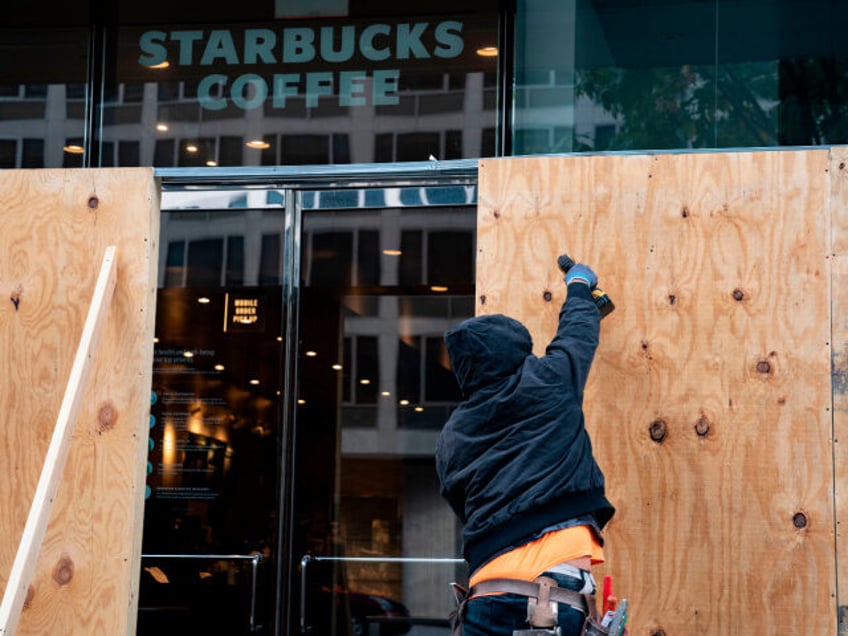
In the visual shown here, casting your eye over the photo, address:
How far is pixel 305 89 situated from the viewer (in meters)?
8.06

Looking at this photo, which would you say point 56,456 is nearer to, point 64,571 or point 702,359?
point 64,571

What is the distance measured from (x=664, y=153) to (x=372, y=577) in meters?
3.14

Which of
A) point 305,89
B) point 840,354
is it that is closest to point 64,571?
point 305,89

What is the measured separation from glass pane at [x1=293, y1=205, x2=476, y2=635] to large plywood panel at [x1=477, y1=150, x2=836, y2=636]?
1.96 meters

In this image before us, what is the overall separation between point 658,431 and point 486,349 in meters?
1.24

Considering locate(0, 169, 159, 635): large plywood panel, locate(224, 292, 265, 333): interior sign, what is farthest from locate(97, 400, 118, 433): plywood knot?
locate(224, 292, 265, 333): interior sign

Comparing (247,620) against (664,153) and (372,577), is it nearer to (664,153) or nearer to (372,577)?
(372,577)

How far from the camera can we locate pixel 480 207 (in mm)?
6270

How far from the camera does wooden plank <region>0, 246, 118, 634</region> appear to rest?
5535mm

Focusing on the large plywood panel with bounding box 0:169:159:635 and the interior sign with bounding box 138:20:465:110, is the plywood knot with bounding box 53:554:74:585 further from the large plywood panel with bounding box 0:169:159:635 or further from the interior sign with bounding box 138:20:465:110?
the interior sign with bounding box 138:20:465:110

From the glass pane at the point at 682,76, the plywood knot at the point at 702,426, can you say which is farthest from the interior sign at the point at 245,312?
the plywood knot at the point at 702,426

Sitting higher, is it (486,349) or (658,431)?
(486,349)

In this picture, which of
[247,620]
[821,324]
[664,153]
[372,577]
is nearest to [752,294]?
[821,324]

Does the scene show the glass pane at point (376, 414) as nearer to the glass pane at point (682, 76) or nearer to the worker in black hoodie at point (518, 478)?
the glass pane at point (682, 76)
